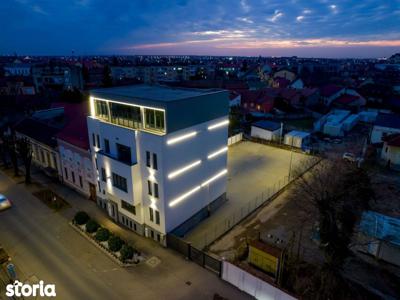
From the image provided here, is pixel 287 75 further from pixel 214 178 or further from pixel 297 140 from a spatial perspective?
pixel 214 178

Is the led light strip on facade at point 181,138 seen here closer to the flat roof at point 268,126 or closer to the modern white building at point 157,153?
the modern white building at point 157,153

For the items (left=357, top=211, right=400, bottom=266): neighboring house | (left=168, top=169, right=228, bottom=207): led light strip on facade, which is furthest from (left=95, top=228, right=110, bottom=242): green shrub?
(left=357, top=211, right=400, bottom=266): neighboring house

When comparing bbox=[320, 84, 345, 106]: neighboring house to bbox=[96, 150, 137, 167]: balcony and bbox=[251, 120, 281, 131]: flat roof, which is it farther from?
bbox=[96, 150, 137, 167]: balcony

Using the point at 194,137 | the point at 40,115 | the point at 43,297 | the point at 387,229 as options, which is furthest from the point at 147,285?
the point at 40,115

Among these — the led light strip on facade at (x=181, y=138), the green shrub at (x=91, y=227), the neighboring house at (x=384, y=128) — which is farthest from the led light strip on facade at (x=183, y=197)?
the neighboring house at (x=384, y=128)

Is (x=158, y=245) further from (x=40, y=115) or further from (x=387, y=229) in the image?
(x=40, y=115)

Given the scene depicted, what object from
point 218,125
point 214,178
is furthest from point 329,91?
point 214,178

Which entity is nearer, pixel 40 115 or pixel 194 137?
pixel 194 137
